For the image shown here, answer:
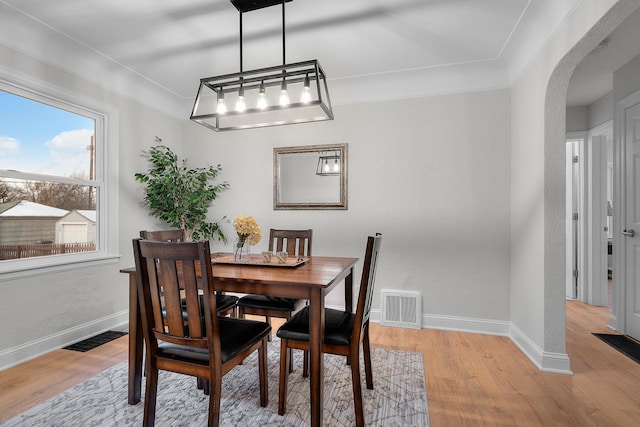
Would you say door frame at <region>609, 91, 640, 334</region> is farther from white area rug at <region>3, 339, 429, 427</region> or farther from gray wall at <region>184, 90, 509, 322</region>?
white area rug at <region>3, 339, 429, 427</region>

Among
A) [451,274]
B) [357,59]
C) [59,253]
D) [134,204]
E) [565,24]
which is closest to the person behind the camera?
[565,24]

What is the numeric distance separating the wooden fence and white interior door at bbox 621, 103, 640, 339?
4.89 metres

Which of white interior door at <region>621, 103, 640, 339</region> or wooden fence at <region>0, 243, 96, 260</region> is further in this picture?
white interior door at <region>621, 103, 640, 339</region>

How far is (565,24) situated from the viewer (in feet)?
6.59

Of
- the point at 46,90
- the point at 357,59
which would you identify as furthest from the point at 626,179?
the point at 46,90

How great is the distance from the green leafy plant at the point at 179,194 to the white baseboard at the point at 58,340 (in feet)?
3.38

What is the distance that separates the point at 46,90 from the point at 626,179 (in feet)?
16.4

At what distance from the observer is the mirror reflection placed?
3.45 m

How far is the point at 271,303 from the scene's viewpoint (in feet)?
7.92

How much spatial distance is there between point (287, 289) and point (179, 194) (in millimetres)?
2351

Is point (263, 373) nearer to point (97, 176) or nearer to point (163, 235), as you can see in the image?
point (163, 235)

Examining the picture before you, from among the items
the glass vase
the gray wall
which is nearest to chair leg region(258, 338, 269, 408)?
the glass vase

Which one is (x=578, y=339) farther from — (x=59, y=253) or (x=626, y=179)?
(x=59, y=253)

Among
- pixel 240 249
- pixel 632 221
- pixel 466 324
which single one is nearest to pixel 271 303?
pixel 240 249
